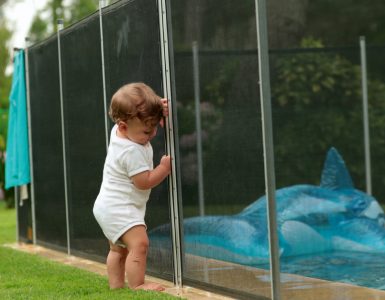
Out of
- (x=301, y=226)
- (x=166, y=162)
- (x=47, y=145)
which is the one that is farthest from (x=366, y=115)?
(x=166, y=162)

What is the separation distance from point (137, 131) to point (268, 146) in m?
0.96

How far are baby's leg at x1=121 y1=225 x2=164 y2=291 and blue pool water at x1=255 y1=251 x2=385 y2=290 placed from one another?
109cm

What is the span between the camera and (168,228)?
5.44m

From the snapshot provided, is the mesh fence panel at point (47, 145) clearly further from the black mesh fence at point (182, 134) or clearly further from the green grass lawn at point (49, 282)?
the green grass lawn at point (49, 282)

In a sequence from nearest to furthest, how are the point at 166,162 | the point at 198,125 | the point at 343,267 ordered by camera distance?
1. the point at 166,162
2. the point at 343,267
3. the point at 198,125

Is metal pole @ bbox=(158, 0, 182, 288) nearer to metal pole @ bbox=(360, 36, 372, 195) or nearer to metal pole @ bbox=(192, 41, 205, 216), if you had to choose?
metal pole @ bbox=(192, 41, 205, 216)

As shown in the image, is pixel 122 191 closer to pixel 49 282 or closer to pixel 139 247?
pixel 139 247

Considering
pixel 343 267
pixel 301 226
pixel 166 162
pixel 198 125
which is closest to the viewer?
pixel 166 162

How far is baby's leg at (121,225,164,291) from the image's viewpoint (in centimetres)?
504

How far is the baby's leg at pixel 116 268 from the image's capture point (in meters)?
5.24

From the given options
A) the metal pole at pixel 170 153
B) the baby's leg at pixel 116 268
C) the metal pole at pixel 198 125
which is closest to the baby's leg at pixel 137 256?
the baby's leg at pixel 116 268

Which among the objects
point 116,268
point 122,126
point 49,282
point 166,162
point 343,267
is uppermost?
point 122,126

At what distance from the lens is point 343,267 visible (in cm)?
657

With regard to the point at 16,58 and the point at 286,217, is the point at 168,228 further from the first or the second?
the point at 16,58
